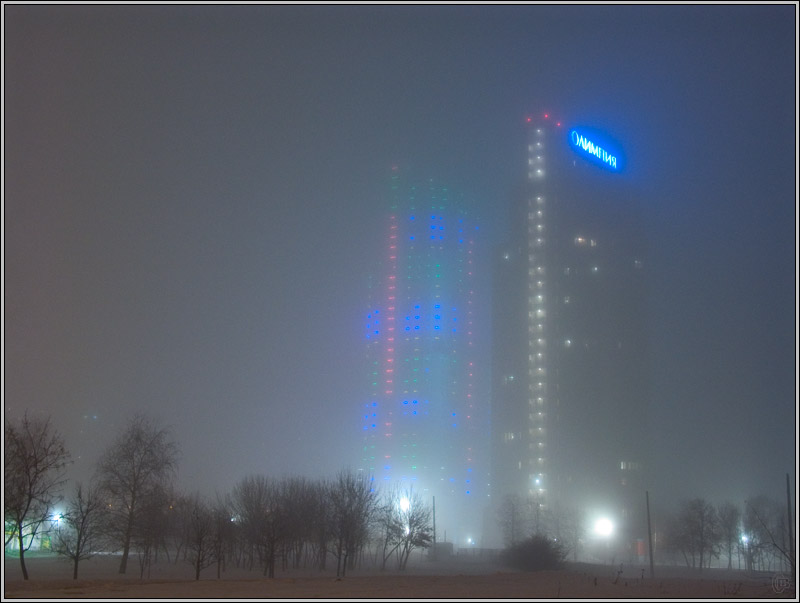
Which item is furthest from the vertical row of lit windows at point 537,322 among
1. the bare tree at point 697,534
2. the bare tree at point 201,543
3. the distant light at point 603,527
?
the bare tree at point 201,543

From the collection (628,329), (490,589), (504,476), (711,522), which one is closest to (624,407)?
(628,329)

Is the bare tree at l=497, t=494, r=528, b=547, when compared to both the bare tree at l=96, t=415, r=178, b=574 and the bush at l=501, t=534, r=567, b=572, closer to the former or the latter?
the bush at l=501, t=534, r=567, b=572

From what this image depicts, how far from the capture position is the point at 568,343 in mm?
179250

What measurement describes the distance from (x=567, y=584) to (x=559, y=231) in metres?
146

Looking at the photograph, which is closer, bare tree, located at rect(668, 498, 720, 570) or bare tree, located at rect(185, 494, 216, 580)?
bare tree, located at rect(185, 494, 216, 580)

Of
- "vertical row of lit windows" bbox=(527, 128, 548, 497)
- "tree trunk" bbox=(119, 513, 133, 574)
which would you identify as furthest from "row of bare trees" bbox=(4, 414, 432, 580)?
"vertical row of lit windows" bbox=(527, 128, 548, 497)

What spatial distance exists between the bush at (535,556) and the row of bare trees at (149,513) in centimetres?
917

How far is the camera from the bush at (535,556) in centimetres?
6850

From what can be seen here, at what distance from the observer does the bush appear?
225 feet

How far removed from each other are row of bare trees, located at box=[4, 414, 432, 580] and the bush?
917cm

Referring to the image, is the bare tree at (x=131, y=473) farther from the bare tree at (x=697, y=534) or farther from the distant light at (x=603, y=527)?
the distant light at (x=603, y=527)

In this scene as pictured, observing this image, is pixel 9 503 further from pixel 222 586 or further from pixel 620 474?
pixel 620 474

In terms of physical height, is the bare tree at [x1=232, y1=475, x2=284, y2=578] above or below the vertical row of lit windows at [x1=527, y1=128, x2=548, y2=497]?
below

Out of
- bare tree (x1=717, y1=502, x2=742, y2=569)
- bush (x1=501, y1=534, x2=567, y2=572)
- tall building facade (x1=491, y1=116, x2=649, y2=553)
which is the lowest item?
bush (x1=501, y1=534, x2=567, y2=572)
